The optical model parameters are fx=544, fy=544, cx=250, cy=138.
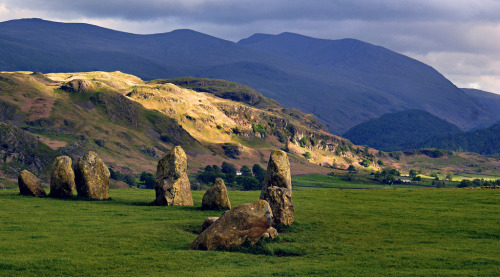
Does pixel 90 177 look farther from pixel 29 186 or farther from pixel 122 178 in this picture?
pixel 122 178

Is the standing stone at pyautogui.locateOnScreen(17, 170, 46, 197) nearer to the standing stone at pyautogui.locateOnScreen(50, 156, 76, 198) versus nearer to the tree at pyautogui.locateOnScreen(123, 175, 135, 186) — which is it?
the standing stone at pyautogui.locateOnScreen(50, 156, 76, 198)

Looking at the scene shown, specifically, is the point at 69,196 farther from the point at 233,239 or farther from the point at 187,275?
the point at 187,275

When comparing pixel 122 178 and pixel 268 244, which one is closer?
pixel 268 244

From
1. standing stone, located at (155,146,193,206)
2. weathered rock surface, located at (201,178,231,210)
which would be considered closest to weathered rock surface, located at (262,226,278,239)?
weathered rock surface, located at (201,178,231,210)

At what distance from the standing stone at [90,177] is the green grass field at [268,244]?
8.28ft

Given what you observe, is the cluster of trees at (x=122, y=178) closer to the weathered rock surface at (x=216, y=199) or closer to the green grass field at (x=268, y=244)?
the green grass field at (x=268, y=244)

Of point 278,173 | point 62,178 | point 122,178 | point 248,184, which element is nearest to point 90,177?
point 62,178

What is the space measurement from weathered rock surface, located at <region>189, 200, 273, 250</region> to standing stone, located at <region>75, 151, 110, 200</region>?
25.5 m

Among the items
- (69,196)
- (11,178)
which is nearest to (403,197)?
(69,196)

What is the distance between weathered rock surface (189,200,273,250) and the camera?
3209cm

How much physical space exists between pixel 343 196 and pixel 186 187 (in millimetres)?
19227

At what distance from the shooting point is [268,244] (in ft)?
109

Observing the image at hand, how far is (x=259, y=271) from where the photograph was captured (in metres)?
27.1

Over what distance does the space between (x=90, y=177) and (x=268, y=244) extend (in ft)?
90.0
